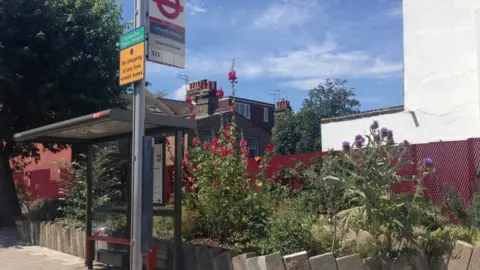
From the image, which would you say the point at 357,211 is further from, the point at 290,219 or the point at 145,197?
the point at 145,197

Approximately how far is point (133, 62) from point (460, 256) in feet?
15.2

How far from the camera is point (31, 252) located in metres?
11.9

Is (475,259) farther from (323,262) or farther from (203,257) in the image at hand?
(203,257)

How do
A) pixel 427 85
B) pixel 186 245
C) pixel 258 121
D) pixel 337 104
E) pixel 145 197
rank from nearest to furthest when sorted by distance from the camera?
pixel 145 197, pixel 186 245, pixel 427 85, pixel 337 104, pixel 258 121

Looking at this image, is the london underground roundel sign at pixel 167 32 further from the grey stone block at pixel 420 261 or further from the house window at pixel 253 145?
the house window at pixel 253 145

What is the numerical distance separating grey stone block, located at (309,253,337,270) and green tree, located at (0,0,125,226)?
10.7 meters

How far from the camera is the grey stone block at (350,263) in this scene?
243 inches

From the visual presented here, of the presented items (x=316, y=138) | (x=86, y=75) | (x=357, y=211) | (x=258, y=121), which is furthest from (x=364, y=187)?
(x=258, y=121)

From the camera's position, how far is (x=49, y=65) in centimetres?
1521

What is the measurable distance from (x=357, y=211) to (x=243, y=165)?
240 cm

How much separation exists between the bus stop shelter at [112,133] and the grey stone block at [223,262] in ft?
2.30

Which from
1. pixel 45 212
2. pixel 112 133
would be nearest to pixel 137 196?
pixel 112 133

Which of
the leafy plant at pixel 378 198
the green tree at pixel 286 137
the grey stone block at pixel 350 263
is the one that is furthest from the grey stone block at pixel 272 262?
the green tree at pixel 286 137

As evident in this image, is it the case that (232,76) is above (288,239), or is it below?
above
